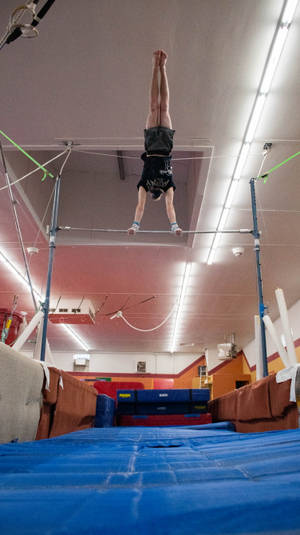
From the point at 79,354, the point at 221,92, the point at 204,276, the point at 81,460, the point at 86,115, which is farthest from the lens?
the point at 79,354

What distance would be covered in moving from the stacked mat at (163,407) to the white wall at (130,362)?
13549 millimetres

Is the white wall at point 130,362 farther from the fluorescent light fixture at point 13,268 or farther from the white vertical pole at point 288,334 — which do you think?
the white vertical pole at point 288,334

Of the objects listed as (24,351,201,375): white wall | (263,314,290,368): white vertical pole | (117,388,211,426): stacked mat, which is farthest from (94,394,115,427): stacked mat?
(24,351,201,375): white wall

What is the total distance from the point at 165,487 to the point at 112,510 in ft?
0.77

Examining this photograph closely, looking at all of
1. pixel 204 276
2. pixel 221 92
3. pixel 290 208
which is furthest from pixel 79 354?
pixel 221 92

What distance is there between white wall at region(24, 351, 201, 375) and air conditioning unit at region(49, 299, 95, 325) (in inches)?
379

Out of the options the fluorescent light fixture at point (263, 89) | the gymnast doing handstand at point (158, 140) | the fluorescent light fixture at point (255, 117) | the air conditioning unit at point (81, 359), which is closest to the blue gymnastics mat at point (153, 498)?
the gymnast doing handstand at point (158, 140)

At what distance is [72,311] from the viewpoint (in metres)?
11.3

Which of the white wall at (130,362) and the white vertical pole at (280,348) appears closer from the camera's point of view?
the white vertical pole at (280,348)

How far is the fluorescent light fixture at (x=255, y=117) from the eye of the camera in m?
4.52

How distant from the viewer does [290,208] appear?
6766mm

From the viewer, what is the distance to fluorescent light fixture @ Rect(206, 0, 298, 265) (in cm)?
362

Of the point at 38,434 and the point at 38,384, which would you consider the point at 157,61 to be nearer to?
the point at 38,384

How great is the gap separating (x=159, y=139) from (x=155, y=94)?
1.73 feet
